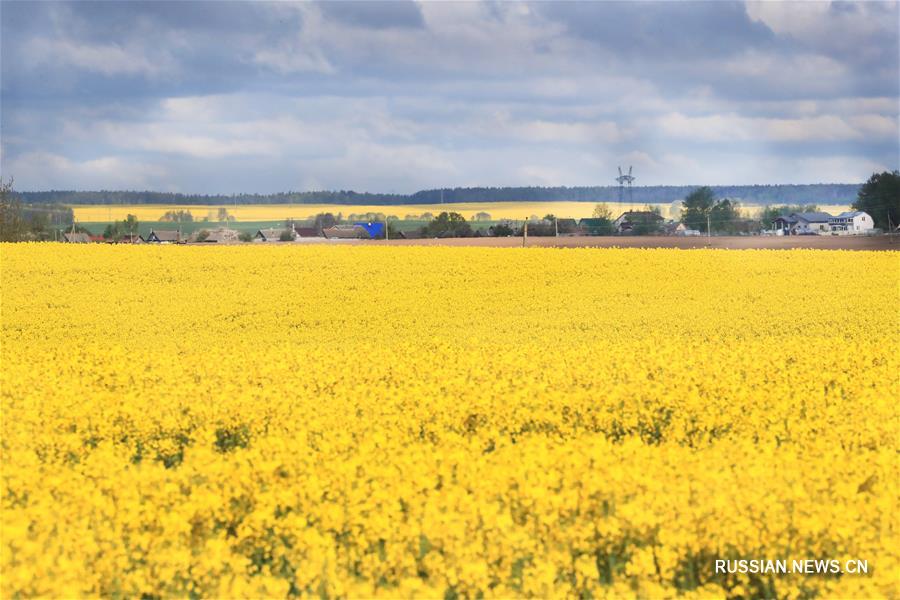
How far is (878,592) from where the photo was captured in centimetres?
632

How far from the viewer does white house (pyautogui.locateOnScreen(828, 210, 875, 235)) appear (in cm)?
7225

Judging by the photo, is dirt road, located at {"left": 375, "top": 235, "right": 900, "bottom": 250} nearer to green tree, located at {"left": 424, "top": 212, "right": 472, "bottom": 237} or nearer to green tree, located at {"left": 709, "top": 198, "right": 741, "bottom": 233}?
green tree, located at {"left": 424, "top": 212, "right": 472, "bottom": 237}

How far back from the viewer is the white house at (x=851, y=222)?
7225cm

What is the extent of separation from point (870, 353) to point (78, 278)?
59.6ft

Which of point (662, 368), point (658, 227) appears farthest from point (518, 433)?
point (658, 227)

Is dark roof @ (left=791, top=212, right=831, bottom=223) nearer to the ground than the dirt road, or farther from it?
farther from it

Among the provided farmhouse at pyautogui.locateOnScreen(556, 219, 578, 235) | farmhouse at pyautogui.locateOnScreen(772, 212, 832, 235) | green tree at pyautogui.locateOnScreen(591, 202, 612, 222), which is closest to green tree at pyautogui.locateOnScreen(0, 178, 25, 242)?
farmhouse at pyautogui.locateOnScreen(556, 219, 578, 235)

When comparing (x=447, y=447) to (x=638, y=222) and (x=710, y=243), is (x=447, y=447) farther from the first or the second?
(x=638, y=222)

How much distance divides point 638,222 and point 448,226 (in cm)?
1103

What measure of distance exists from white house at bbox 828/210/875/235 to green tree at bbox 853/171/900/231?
418 mm

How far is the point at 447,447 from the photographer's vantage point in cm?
890

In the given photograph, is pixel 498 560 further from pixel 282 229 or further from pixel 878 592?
pixel 282 229

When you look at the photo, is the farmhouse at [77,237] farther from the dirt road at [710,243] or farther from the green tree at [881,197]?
the green tree at [881,197]

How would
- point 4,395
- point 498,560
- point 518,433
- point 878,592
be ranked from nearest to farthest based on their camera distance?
point 878,592 → point 498,560 → point 518,433 → point 4,395
